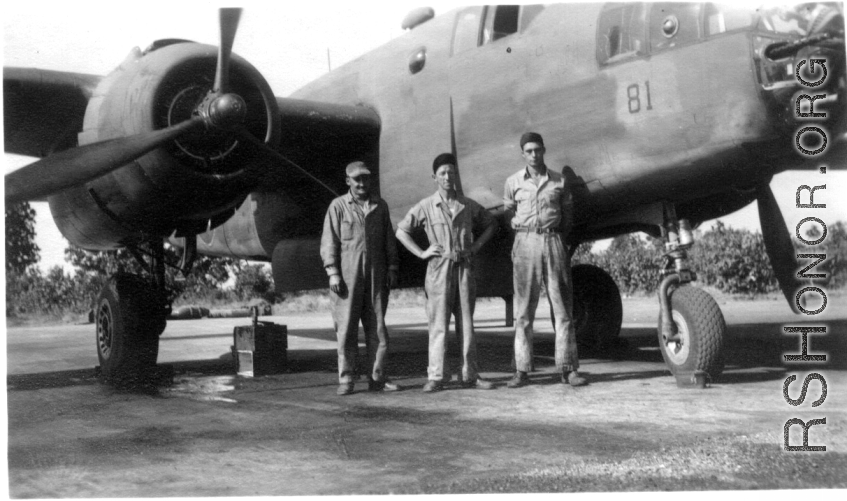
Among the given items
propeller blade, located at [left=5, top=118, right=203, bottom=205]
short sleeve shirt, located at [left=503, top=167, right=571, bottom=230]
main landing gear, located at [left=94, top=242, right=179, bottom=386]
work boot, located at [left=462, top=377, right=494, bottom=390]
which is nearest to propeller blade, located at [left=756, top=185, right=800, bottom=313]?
short sleeve shirt, located at [left=503, top=167, right=571, bottom=230]

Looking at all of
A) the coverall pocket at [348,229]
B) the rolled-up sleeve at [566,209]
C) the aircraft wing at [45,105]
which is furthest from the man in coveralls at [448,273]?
the aircraft wing at [45,105]

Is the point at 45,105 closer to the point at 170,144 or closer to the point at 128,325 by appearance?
the point at 170,144

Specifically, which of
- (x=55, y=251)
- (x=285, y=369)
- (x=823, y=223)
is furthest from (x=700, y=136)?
(x=55, y=251)

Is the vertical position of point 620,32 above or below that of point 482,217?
above

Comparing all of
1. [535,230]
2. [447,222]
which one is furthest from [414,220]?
[535,230]

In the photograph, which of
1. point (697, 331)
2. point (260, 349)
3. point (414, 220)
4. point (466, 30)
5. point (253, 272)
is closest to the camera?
point (697, 331)

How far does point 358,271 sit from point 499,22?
2.68 m

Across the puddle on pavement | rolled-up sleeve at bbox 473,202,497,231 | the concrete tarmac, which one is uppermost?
rolled-up sleeve at bbox 473,202,497,231

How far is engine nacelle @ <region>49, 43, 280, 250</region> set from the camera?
263 inches

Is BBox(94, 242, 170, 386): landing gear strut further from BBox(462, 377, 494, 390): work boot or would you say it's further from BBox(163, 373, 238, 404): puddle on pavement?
BBox(462, 377, 494, 390): work boot

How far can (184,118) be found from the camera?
270 inches

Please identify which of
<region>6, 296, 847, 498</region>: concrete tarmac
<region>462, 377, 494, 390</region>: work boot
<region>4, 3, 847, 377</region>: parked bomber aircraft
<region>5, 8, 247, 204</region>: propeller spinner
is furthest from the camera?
<region>5, 8, 247, 204</region>: propeller spinner

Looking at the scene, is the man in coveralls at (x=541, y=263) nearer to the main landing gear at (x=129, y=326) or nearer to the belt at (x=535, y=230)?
the belt at (x=535, y=230)
